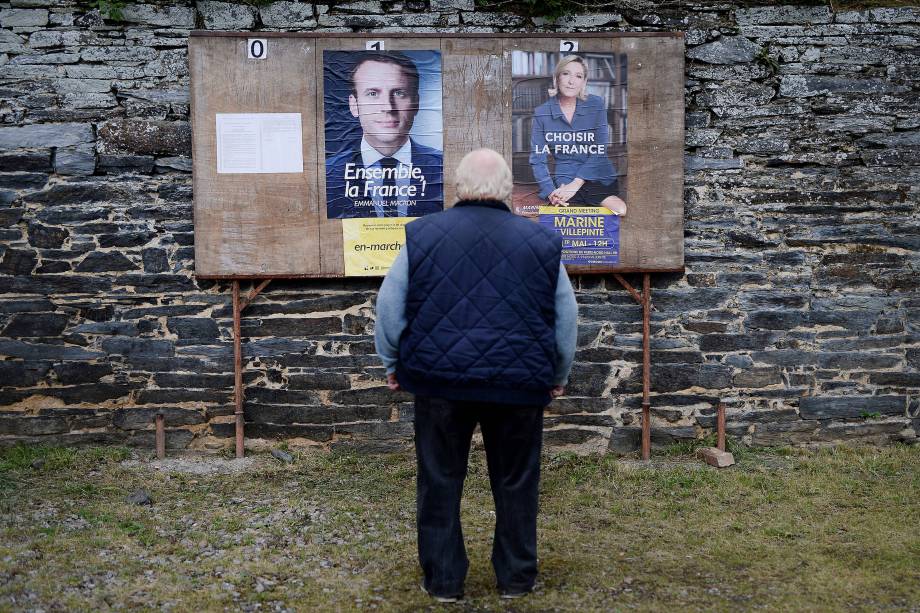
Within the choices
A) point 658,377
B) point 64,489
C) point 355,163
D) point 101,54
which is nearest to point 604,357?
point 658,377

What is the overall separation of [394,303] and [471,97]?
2611mm

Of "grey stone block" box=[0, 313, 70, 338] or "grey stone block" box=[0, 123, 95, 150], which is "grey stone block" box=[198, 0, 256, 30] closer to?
"grey stone block" box=[0, 123, 95, 150]

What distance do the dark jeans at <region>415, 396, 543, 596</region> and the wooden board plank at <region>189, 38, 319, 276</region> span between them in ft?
7.88

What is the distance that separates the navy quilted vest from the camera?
3.49 metres

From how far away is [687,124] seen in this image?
19.6 feet

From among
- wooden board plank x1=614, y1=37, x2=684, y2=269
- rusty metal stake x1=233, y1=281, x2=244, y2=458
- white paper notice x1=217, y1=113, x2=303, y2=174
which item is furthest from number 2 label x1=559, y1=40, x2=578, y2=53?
rusty metal stake x1=233, y1=281, x2=244, y2=458

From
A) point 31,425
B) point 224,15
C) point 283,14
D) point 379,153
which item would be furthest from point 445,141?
point 31,425

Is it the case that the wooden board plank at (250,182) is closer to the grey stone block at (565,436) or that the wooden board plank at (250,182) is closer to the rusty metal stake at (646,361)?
the grey stone block at (565,436)

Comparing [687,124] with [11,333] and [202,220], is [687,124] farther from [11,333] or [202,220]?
[11,333]

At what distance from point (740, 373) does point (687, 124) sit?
5.88 feet

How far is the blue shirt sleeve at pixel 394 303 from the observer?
361cm

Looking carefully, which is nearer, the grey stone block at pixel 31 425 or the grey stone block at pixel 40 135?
the grey stone block at pixel 40 135

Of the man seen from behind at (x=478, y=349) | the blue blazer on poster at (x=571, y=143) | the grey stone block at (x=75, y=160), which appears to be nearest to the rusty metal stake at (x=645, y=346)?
the blue blazer on poster at (x=571, y=143)

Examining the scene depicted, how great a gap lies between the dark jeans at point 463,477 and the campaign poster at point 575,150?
2.35 meters
